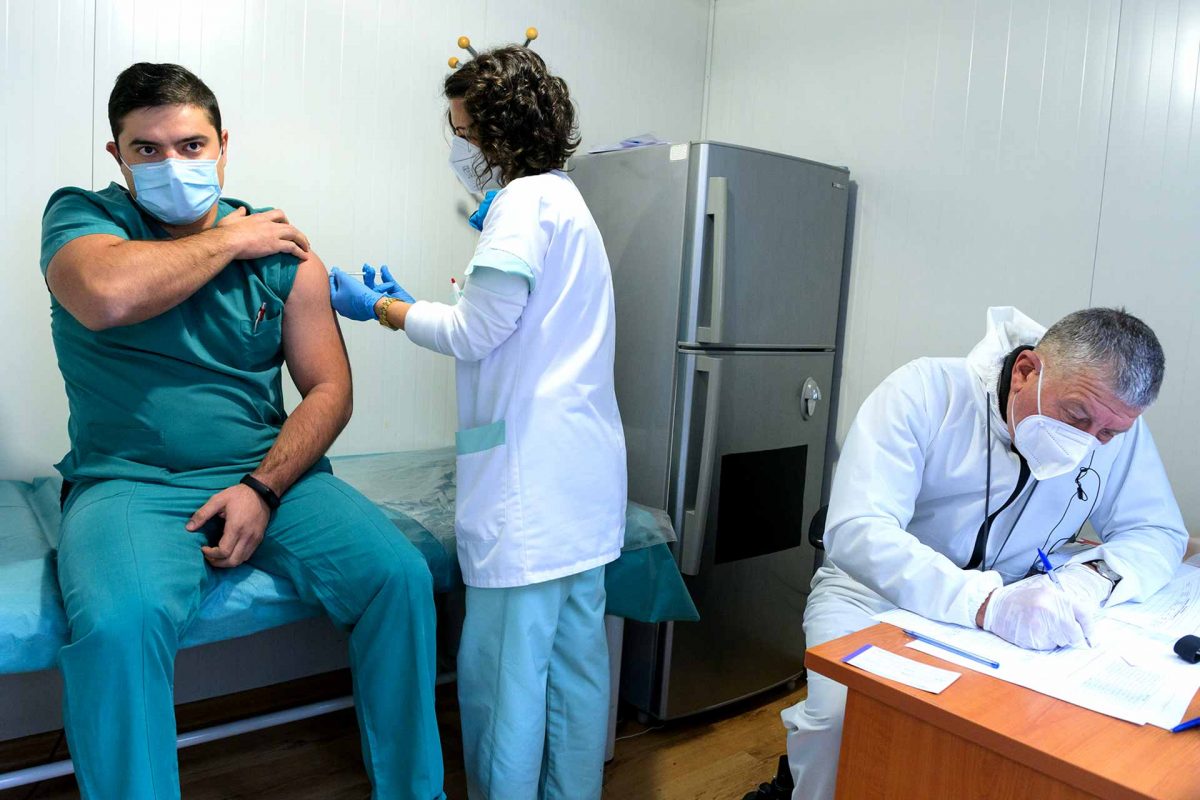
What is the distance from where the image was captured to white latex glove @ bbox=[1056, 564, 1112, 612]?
139cm

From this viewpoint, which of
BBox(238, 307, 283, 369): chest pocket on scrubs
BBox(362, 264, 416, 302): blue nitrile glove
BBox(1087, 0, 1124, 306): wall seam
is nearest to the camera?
BBox(238, 307, 283, 369): chest pocket on scrubs

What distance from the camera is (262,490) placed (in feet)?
5.10

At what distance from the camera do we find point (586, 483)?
1655 mm

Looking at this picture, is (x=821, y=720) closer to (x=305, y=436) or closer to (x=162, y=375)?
(x=305, y=436)

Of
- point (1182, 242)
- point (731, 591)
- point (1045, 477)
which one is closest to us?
point (1045, 477)

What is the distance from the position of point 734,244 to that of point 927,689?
1.46m

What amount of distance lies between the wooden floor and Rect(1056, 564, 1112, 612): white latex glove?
0.95 meters

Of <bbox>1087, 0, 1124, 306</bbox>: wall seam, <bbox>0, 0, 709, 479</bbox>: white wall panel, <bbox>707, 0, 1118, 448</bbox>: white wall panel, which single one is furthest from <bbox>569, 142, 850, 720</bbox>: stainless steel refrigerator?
<bbox>1087, 0, 1124, 306</bbox>: wall seam

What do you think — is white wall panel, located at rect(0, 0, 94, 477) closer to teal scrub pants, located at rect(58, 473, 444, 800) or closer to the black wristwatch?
teal scrub pants, located at rect(58, 473, 444, 800)

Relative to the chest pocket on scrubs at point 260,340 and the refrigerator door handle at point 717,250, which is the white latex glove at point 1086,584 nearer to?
the refrigerator door handle at point 717,250

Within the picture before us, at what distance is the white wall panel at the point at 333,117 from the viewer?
76.0 inches

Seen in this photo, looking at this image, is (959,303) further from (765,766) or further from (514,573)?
(514,573)

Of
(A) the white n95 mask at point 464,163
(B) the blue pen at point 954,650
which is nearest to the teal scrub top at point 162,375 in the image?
(A) the white n95 mask at point 464,163

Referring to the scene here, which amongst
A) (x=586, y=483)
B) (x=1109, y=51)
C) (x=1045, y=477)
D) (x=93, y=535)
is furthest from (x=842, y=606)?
(x=1109, y=51)
